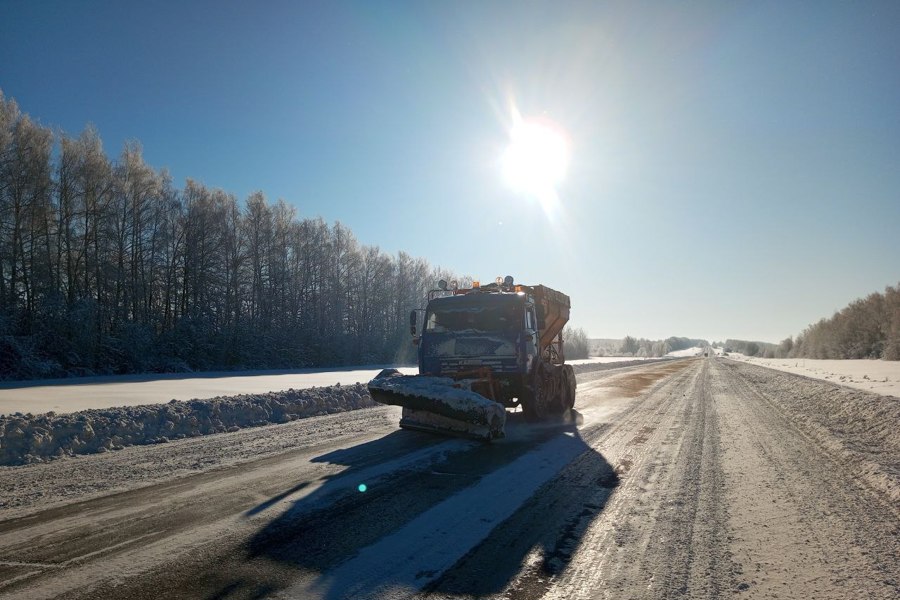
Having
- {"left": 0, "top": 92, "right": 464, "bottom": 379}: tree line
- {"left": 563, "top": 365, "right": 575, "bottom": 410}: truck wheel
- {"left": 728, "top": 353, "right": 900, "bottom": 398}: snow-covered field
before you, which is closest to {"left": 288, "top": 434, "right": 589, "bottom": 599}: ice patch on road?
{"left": 563, "top": 365, "right": 575, "bottom": 410}: truck wheel

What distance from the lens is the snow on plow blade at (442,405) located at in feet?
26.8

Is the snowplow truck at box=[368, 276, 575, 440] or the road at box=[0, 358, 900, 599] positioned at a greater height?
the snowplow truck at box=[368, 276, 575, 440]

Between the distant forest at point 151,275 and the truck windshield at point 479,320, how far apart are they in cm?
1064

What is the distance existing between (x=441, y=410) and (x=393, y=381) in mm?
Result: 1204

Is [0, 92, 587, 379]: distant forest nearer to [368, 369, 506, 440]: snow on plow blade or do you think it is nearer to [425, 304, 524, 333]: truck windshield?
[425, 304, 524, 333]: truck windshield

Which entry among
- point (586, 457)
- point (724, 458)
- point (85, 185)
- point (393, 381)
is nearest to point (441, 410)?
point (393, 381)

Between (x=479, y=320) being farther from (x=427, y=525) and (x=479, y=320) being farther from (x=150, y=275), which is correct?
(x=150, y=275)

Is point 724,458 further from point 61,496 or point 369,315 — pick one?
point 369,315

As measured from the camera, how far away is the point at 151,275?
36.1 metres

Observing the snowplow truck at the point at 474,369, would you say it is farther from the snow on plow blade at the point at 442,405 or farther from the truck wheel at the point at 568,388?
the truck wheel at the point at 568,388

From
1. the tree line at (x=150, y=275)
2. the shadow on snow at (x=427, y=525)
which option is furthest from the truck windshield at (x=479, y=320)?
the tree line at (x=150, y=275)

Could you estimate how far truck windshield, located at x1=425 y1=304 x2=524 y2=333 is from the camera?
10445mm

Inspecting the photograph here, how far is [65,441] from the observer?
25.1 ft

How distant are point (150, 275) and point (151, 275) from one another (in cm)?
7
